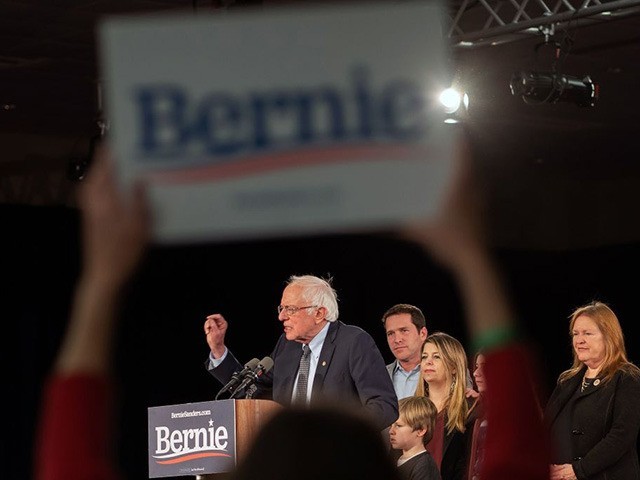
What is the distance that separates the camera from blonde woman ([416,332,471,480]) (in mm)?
5039

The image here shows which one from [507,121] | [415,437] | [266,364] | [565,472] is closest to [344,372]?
[266,364]

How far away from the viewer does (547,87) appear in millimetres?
7176

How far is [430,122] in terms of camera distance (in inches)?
37.1

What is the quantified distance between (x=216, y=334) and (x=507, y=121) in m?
6.17

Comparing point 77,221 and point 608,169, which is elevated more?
point 608,169

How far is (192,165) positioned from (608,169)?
11685mm

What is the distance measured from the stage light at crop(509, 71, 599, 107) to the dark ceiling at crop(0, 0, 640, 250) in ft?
0.61

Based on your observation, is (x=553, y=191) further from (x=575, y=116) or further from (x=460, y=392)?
(x=460, y=392)

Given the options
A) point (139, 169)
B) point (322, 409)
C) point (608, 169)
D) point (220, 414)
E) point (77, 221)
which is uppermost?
point (608, 169)

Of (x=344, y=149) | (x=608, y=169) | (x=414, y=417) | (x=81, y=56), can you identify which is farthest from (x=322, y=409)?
(x=608, y=169)

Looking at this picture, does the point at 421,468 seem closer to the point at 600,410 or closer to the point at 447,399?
the point at 447,399

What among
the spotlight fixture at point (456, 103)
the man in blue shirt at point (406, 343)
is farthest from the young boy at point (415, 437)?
the spotlight fixture at point (456, 103)

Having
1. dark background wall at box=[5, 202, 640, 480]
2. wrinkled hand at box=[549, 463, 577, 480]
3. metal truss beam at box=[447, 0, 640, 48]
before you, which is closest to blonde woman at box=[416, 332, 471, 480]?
wrinkled hand at box=[549, 463, 577, 480]

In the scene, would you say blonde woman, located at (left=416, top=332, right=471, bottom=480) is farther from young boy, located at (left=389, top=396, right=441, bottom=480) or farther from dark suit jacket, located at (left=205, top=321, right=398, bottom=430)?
dark suit jacket, located at (left=205, top=321, right=398, bottom=430)
